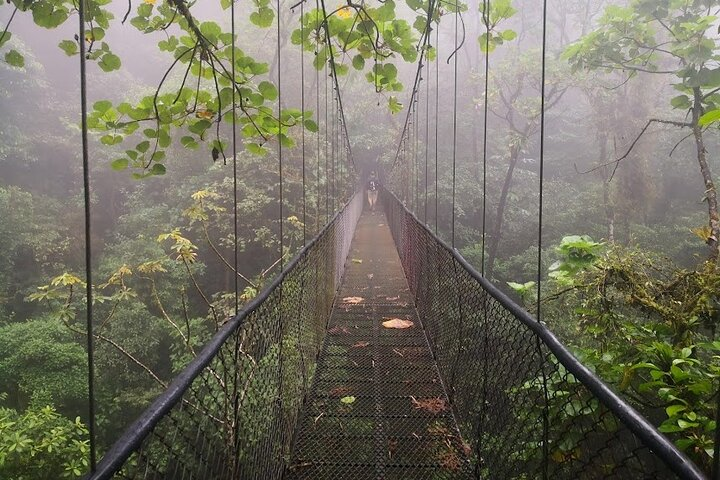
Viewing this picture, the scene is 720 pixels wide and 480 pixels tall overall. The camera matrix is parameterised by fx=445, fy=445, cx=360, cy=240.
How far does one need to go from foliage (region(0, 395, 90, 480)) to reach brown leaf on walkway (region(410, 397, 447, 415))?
3.72m

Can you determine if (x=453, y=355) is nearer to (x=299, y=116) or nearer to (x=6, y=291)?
(x=299, y=116)

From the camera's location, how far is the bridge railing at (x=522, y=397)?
25.0 inches

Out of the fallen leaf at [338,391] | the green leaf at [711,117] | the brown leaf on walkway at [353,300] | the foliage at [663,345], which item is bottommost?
the fallen leaf at [338,391]

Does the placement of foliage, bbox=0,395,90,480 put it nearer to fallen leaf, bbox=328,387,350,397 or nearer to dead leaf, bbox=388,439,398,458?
fallen leaf, bbox=328,387,350,397

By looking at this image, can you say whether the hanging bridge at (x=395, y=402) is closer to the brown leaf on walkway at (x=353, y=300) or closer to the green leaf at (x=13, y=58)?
the brown leaf on walkway at (x=353, y=300)

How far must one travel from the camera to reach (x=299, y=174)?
8234 millimetres

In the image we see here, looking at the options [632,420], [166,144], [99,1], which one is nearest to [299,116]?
[166,144]

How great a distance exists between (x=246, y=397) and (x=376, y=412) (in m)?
0.50

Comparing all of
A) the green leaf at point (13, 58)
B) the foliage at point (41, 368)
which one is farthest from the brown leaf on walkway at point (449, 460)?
the foliage at point (41, 368)

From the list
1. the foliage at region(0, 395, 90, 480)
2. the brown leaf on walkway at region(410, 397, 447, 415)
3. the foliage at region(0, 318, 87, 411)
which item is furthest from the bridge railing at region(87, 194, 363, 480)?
the foliage at region(0, 318, 87, 411)

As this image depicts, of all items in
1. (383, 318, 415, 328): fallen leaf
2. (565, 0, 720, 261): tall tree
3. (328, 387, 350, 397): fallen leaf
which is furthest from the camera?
Result: (383, 318, 415, 328): fallen leaf

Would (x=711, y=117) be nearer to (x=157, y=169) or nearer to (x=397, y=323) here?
(x=157, y=169)

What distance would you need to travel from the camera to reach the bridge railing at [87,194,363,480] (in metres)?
0.60

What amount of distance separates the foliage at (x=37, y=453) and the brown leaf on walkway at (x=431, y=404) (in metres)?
3.72
